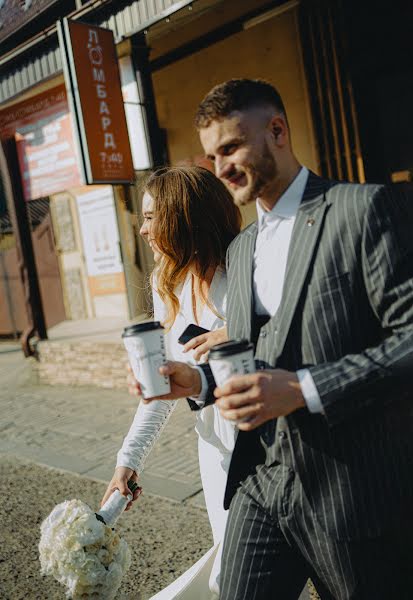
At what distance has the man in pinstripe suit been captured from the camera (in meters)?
1.61

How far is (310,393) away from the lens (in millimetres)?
1606

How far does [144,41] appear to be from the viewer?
7379 mm

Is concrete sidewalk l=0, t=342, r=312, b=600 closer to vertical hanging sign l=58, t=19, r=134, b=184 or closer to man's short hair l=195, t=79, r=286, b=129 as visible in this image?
man's short hair l=195, t=79, r=286, b=129

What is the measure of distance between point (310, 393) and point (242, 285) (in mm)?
492

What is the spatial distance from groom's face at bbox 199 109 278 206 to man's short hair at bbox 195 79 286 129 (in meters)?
0.02

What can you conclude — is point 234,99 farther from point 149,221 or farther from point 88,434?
point 88,434

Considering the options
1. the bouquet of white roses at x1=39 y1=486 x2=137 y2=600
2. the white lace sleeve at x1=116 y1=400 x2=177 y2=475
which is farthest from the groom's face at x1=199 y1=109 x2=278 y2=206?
the bouquet of white roses at x1=39 y1=486 x2=137 y2=600

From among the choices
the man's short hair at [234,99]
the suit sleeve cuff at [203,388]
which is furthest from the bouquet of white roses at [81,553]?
the man's short hair at [234,99]

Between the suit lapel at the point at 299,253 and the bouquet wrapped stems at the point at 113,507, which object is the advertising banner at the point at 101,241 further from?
the suit lapel at the point at 299,253

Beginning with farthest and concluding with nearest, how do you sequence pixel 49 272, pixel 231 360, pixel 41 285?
pixel 41 285
pixel 49 272
pixel 231 360

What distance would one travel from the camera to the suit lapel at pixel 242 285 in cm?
193

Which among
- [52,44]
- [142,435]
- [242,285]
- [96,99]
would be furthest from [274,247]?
[52,44]

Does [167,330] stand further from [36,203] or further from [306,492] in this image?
[36,203]

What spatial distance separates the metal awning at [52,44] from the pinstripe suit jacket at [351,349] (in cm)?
516
